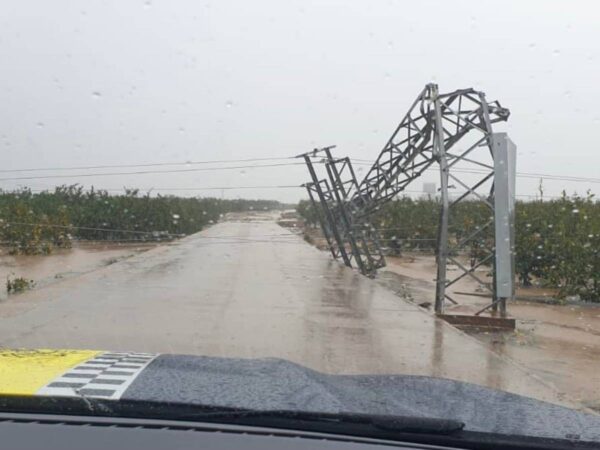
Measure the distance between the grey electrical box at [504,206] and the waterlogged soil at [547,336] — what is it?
0.95 m

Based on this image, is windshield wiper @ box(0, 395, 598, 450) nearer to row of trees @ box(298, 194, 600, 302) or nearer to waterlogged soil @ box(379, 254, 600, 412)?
waterlogged soil @ box(379, 254, 600, 412)

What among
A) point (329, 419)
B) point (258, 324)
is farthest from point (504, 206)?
point (329, 419)

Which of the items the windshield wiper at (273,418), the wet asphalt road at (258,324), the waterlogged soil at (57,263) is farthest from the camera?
the waterlogged soil at (57,263)

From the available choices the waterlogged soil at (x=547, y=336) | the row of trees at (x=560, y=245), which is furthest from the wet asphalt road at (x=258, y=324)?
the row of trees at (x=560, y=245)

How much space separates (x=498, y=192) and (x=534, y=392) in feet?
16.8

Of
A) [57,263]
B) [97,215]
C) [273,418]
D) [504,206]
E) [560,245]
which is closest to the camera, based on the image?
[273,418]

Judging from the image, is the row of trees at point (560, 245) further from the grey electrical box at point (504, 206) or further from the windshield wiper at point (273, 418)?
the windshield wiper at point (273, 418)

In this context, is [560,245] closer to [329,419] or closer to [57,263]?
[57,263]

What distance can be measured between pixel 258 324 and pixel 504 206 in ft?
14.7

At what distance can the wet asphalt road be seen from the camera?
7.53m

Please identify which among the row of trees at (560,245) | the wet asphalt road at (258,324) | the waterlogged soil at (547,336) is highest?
the row of trees at (560,245)

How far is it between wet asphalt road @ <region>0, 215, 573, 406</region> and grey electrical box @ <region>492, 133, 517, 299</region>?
1.37 metres

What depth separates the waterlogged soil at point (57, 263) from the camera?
1784 centimetres

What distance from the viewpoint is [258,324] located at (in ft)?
31.6
